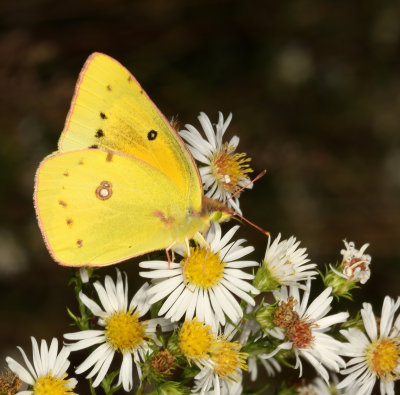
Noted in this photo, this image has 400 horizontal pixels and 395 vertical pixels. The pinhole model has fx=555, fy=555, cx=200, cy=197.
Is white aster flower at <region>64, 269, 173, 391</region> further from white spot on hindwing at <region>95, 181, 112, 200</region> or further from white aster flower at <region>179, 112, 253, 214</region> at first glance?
white aster flower at <region>179, 112, 253, 214</region>

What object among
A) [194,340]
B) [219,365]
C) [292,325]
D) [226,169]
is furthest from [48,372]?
[226,169]

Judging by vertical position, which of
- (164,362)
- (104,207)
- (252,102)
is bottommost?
(164,362)

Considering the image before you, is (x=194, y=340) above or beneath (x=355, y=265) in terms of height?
beneath

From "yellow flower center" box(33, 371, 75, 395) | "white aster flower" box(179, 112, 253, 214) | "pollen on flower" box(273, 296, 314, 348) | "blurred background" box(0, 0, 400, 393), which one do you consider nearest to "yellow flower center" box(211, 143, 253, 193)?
"white aster flower" box(179, 112, 253, 214)

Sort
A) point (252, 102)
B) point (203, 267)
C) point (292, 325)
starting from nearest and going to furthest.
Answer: point (292, 325) → point (203, 267) → point (252, 102)

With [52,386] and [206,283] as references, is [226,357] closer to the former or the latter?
[206,283]

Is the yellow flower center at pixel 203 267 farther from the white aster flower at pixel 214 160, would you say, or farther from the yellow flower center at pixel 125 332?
the white aster flower at pixel 214 160
